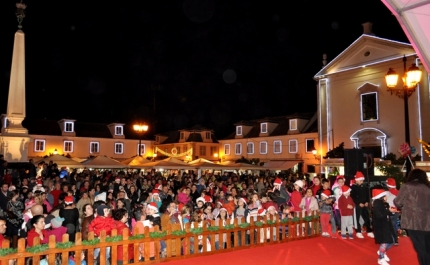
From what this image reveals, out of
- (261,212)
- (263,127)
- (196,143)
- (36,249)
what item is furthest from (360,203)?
(196,143)

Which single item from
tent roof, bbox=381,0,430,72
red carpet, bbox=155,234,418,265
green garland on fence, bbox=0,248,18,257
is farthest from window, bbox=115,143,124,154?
tent roof, bbox=381,0,430,72

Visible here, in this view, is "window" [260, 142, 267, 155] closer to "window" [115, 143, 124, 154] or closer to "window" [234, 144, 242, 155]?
"window" [234, 144, 242, 155]

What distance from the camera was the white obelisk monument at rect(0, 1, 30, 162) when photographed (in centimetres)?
2089

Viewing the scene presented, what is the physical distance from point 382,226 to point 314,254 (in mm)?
1581

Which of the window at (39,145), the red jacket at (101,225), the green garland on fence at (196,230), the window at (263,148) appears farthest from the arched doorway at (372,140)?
the window at (39,145)

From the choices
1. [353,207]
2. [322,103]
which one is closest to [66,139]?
[322,103]

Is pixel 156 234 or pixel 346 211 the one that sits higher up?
pixel 346 211

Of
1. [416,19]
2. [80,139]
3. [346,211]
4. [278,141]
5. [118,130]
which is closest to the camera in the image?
[416,19]

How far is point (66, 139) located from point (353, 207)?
45966mm

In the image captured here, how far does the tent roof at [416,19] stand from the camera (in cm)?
534

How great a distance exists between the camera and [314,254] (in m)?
8.68

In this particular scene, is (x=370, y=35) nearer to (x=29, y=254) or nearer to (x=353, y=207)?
(x=353, y=207)

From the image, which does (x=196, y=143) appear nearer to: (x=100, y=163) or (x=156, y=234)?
(x=100, y=163)

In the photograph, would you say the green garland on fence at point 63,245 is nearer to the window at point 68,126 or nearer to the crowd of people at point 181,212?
the crowd of people at point 181,212
